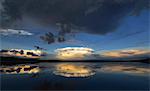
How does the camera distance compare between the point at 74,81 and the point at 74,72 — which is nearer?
the point at 74,81

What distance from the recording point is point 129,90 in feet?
84.6

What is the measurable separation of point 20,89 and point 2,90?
170 cm

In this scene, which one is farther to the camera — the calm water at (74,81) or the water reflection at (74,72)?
the water reflection at (74,72)

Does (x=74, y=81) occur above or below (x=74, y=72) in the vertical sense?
below

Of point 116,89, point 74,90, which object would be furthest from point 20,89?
point 116,89

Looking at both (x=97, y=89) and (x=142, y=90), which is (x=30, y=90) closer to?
(x=97, y=89)

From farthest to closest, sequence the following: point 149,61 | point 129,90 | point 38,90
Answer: point 149,61 → point 129,90 → point 38,90

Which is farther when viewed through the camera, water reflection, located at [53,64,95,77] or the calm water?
water reflection, located at [53,64,95,77]

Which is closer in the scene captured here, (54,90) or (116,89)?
(54,90)

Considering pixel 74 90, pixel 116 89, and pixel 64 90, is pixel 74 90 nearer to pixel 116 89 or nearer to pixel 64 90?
pixel 64 90

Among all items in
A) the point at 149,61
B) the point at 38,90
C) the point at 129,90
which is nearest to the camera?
the point at 38,90

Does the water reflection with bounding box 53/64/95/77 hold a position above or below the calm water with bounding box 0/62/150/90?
above

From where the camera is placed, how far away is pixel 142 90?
86.1ft

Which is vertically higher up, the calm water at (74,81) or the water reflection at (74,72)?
the water reflection at (74,72)
